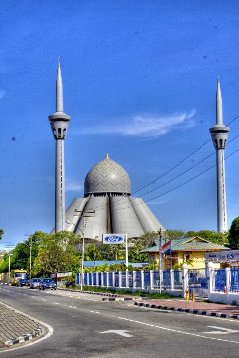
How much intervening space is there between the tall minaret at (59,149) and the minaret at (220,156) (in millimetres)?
34855

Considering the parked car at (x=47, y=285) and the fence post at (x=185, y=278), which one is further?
the parked car at (x=47, y=285)

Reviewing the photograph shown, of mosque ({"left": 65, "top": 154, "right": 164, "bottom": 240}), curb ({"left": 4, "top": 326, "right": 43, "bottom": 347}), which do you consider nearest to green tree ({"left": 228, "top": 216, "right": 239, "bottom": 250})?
mosque ({"left": 65, "top": 154, "right": 164, "bottom": 240})

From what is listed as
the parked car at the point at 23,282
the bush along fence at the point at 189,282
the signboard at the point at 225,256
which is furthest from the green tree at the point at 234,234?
the signboard at the point at 225,256

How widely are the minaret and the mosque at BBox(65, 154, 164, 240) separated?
24505 millimetres

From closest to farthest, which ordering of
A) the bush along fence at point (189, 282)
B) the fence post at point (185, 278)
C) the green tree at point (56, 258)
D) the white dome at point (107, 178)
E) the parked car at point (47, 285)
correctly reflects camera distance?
the bush along fence at point (189, 282)
the fence post at point (185, 278)
the parked car at point (47, 285)
the green tree at point (56, 258)
the white dome at point (107, 178)

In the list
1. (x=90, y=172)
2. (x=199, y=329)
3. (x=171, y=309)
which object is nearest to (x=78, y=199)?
(x=90, y=172)

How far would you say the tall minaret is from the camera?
468 feet

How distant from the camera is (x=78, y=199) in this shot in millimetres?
180750

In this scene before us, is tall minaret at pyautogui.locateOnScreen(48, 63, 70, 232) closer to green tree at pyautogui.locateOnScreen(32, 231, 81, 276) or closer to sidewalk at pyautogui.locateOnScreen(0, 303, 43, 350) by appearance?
green tree at pyautogui.locateOnScreen(32, 231, 81, 276)

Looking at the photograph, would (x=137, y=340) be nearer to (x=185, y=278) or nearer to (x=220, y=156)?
(x=185, y=278)

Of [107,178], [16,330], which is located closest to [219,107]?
[107,178]

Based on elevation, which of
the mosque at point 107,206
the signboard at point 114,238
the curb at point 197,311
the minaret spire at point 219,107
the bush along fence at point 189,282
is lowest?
the curb at point 197,311

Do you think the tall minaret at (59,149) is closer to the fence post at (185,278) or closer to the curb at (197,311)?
the fence post at (185,278)

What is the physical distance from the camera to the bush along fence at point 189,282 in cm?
3616
